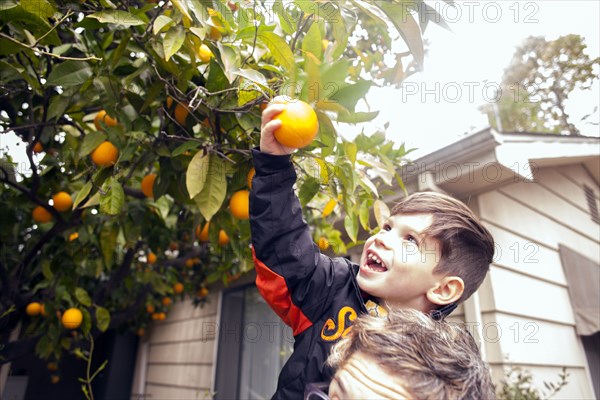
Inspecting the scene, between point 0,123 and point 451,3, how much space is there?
1963mm

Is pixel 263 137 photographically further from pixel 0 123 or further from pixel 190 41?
pixel 0 123

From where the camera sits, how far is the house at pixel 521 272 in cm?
262

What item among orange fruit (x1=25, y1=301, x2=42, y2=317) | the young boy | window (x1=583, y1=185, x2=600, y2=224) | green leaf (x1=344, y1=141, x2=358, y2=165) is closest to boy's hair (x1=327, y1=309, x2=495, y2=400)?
the young boy

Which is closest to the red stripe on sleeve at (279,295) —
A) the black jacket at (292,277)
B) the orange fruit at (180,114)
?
the black jacket at (292,277)

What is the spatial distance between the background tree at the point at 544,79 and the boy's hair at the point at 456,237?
646 centimetres

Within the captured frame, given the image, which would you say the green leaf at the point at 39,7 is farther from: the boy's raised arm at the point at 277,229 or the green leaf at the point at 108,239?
the green leaf at the point at 108,239

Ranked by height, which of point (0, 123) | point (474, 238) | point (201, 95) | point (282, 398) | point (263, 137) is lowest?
point (282, 398)

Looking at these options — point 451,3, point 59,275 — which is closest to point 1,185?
point 59,275

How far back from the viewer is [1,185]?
2178mm

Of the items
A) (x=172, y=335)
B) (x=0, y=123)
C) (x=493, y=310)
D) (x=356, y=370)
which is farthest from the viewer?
(x=172, y=335)

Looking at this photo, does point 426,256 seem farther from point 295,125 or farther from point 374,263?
point 295,125

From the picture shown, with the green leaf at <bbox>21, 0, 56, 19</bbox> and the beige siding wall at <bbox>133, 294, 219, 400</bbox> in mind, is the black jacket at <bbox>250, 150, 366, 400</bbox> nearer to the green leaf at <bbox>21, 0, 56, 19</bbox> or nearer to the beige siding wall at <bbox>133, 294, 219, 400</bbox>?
the green leaf at <bbox>21, 0, 56, 19</bbox>

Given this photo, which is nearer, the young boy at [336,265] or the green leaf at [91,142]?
the young boy at [336,265]

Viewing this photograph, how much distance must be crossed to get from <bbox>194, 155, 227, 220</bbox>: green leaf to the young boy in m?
0.36
